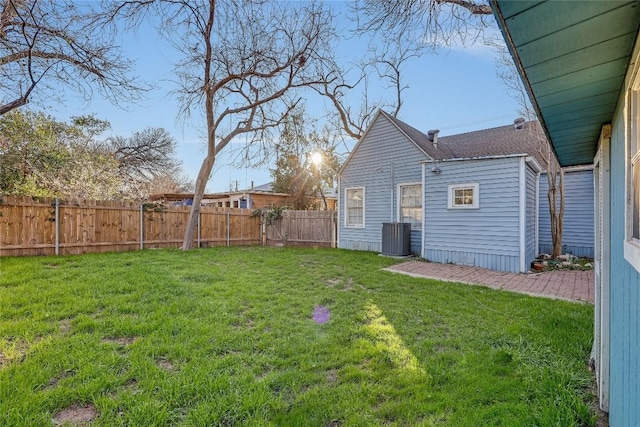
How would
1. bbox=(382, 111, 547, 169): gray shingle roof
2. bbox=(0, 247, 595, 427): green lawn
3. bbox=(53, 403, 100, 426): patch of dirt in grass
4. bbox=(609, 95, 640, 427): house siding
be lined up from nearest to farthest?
bbox=(609, 95, 640, 427): house siding, bbox=(53, 403, 100, 426): patch of dirt in grass, bbox=(0, 247, 595, 427): green lawn, bbox=(382, 111, 547, 169): gray shingle roof

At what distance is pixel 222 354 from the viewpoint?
9.82 feet

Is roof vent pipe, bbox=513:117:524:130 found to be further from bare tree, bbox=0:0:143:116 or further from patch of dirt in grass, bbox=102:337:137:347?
patch of dirt in grass, bbox=102:337:137:347

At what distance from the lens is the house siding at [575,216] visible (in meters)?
9.46

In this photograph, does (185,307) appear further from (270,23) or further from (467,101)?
(467,101)

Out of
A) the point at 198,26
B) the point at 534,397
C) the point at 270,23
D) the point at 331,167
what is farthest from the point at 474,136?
the point at 534,397

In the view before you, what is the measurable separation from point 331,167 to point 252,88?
8799 millimetres

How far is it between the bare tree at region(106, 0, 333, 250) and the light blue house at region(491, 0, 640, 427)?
8.56 metres

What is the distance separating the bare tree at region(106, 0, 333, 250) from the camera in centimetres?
893

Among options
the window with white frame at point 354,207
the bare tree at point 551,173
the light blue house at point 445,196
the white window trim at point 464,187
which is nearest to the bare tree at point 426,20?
the light blue house at point 445,196

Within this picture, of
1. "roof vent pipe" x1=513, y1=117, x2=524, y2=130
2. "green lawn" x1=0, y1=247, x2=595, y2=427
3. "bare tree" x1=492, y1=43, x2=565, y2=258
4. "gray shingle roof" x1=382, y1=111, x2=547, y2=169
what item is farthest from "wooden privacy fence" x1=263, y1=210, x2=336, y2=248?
"roof vent pipe" x1=513, y1=117, x2=524, y2=130

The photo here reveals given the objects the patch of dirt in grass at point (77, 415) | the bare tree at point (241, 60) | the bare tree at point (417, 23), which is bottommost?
the patch of dirt in grass at point (77, 415)

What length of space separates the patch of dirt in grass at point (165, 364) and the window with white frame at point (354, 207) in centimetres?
876

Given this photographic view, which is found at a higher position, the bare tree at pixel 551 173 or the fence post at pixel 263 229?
the bare tree at pixel 551 173

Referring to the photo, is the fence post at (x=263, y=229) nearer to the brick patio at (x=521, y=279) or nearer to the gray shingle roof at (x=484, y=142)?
the gray shingle roof at (x=484, y=142)
